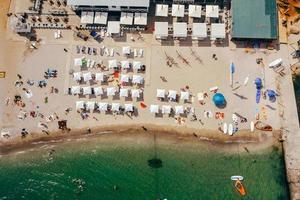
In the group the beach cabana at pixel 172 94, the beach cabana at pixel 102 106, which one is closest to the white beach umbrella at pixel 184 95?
the beach cabana at pixel 172 94

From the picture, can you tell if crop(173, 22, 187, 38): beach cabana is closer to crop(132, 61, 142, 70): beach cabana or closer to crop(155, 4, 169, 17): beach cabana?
crop(155, 4, 169, 17): beach cabana

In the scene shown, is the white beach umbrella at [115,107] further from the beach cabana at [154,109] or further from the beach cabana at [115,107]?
the beach cabana at [154,109]

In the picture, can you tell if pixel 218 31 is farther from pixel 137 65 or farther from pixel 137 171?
pixel 137 171

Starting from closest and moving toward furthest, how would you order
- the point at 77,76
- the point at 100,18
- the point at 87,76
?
the point at 87,76, the point at 77,76, the point at 100,18

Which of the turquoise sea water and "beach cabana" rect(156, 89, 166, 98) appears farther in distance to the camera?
"beach cabana" rect(156, 89, 166, 98)

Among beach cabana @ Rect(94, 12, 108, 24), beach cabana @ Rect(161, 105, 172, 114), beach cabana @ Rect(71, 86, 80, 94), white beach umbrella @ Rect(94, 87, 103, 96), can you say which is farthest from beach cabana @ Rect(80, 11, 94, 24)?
beach cabana @ Rect(161, 105, 172, 114)

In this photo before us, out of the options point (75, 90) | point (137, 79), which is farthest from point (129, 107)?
point (75, 90)

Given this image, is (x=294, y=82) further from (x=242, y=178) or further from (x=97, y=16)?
(x=97, y=16)
